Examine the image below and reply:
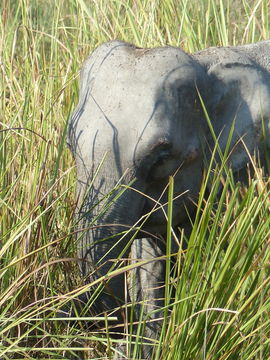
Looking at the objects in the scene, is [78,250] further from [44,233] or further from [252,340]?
[252,340]

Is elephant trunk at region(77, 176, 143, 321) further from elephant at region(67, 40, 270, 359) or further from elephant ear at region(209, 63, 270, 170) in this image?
elephant ear at region(209, 63, 270, 170)

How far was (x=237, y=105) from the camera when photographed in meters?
3.13

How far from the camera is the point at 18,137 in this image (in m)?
3.63

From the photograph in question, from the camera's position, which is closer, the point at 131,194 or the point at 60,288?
the point at 131,194

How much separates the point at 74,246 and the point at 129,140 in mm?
362

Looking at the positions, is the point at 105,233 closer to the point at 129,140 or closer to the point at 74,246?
the point at 74,246

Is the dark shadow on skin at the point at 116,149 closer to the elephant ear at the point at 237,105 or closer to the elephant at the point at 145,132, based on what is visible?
the elephant at the point at 145,132

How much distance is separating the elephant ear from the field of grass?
5.5 inches

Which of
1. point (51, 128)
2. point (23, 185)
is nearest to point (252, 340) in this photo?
point (23, 185)

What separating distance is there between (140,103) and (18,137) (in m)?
0.86

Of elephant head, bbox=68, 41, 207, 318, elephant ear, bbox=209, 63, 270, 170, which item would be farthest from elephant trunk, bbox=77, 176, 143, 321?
elephant ear, bbox=209, 63, 270, 170

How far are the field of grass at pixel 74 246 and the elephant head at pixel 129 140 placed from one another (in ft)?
0.26

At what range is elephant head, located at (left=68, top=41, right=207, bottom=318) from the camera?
282 centimetres

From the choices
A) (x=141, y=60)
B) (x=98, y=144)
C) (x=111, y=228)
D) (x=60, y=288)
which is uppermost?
(x=141, y=60)
